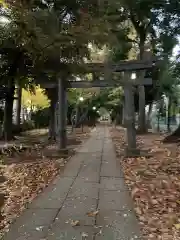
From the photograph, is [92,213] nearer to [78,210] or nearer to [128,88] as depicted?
[78,210]

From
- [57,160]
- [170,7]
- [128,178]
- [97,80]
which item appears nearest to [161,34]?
[170,7]

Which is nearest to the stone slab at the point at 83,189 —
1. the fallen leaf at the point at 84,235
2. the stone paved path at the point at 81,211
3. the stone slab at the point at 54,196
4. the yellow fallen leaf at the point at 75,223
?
the stone paved path at the point at 81,211

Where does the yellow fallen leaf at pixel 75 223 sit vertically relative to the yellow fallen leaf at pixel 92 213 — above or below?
below

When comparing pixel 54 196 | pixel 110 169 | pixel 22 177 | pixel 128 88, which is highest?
pixel 128 88

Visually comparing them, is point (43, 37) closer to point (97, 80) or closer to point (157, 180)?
point (157, 180)

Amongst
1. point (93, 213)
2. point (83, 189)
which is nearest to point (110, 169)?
point (83, 189)

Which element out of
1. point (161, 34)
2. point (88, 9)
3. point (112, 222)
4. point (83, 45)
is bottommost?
point (112, 222)

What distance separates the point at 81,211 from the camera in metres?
4.82

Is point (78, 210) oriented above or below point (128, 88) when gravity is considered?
below

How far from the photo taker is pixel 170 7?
531 inches

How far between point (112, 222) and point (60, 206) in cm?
107

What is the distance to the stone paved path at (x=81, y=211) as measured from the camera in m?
3.98

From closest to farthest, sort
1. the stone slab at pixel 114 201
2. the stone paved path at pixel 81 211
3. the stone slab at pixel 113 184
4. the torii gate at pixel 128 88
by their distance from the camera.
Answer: the stone paved path at pixel 81 211 → the stone slab at pixel 114 201 → the stone slab at pixel 113 184 → the torii gate at pixel 128 88

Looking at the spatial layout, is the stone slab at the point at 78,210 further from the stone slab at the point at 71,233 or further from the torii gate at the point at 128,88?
the torii gate at the point at 128,88
